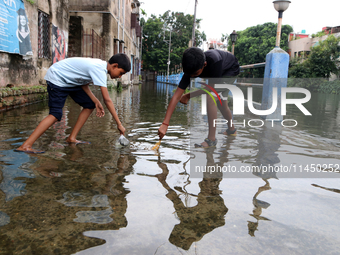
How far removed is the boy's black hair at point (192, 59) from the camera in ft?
9.02

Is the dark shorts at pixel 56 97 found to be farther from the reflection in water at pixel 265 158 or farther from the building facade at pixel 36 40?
the building facade at pixel 36 40

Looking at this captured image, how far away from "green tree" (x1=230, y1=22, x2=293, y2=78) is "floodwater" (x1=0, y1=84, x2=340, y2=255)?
1522 inches

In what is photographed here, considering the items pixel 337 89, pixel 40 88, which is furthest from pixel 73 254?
pixel 337 89

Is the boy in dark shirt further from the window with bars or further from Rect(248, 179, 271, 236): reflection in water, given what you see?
the window with bars

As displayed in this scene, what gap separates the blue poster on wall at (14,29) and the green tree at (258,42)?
3572 cm

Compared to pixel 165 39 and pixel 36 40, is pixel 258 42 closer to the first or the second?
pixel 165 39

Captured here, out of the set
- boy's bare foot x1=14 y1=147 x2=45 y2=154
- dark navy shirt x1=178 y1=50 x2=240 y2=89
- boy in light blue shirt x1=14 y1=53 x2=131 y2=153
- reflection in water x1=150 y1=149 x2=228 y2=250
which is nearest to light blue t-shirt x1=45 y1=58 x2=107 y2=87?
boy in light blue shirt x1=14 y1=53 x2=131 y2=153

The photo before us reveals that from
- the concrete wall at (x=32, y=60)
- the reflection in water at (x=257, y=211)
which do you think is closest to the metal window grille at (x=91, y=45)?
the concrete wall at (x=32, y=60)

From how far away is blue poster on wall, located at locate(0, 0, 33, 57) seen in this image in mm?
5891

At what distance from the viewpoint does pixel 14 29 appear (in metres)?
6.37

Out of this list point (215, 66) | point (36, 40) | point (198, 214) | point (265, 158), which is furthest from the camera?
point (36, 40)

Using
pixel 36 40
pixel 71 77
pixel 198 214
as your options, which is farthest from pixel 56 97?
pixel 36 40

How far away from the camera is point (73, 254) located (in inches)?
52.6

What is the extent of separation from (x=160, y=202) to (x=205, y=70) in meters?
1.80
